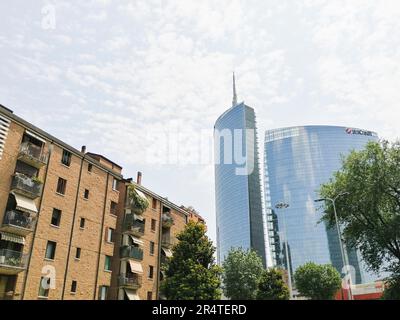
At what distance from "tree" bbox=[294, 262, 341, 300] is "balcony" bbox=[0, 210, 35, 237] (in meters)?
46.0

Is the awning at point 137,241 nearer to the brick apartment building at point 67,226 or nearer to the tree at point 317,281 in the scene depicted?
the brick apartment building at point 67,226

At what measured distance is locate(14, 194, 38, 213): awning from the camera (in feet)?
86.0

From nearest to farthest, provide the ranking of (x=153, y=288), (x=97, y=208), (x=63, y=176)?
(x=63, y=176) < (x=97, y=208) < (x=153, y=288)

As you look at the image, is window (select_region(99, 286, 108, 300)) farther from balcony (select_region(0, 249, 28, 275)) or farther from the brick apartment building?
balcony (select_region(0, 249, 28, 275))

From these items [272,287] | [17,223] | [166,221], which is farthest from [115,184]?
[272,287]

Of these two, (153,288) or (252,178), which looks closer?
(153,288)

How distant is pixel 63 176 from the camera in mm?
31406

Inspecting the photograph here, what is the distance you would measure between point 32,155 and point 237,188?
154m

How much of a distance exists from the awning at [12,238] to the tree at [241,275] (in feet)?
110

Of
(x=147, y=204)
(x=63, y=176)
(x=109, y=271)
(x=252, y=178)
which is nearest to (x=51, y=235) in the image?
(x=63, y=176)

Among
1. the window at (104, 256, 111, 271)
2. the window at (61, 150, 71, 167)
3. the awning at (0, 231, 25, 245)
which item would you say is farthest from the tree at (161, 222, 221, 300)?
the awning at (0, 231, 25, 245)

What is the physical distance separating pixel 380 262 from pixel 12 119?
121ft

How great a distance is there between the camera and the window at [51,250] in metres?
28.5
